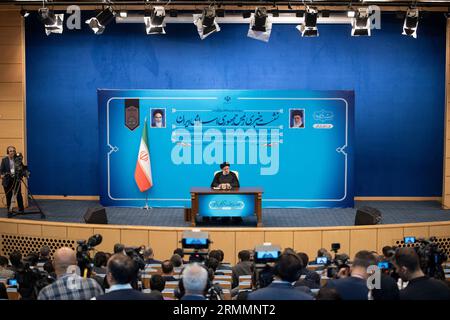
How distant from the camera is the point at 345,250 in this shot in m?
10.6

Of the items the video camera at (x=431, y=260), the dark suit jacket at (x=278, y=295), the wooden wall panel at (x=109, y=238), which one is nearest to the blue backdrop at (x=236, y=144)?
the wooden wall panel at (x=109, y=238)

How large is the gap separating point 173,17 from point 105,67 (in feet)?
7.46

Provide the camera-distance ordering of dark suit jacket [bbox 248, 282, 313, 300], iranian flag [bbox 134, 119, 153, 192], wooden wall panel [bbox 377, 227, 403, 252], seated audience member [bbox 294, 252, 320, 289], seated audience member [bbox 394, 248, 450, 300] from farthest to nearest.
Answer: iranian flag [bbox 134, 119, 153, 192] → wooden wall panel [bbox 377, 227, 403, 252] → seated audience member [bbox 294, 252, 320, 289] → seated audience member [bbox 394, 248, 450, 300] → dark suit jacket [bbox 248, 282, 313, 300]

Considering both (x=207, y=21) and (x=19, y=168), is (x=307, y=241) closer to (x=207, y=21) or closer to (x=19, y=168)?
(x=207, y=21)

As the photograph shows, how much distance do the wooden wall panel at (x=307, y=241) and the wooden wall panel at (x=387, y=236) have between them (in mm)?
878

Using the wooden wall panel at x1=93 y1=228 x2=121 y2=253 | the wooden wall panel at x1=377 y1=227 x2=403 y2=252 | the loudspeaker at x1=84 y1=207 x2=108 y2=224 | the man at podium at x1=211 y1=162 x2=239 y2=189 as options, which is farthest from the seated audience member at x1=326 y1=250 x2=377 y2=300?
the man at podium at x1=211 y1=162 x2=239 y2=189

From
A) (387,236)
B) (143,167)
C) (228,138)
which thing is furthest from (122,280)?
(228,138)

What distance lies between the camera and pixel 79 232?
10.8 meters

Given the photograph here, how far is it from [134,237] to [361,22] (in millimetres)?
5634

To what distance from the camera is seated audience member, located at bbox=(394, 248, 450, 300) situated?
5258mm

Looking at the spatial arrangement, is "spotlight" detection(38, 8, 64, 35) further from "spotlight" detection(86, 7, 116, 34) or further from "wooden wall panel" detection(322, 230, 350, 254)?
"wooden wall panel" detection(322, 230, 350, 254)

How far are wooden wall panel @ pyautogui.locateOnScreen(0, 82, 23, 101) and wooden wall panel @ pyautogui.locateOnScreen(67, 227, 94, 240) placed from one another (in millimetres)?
4971

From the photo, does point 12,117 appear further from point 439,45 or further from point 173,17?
point 439,45

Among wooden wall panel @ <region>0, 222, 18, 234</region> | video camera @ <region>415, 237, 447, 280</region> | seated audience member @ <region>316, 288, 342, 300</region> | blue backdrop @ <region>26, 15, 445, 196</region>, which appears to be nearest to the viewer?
seated audience member @ <region>316, 288, 342, 300</region>
